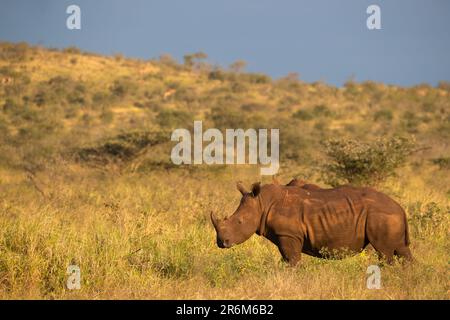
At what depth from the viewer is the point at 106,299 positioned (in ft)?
21.2

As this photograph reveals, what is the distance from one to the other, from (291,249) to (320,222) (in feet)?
1.44

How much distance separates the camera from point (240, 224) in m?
7.62

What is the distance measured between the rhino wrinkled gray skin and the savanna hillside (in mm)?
257

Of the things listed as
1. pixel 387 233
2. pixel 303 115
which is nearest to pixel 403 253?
pixel 387 233

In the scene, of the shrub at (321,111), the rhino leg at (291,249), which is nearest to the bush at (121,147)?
the rhino leg at (291,249)

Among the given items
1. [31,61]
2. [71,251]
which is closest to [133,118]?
[31,61]

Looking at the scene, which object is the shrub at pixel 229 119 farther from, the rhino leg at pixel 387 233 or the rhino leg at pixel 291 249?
the rhino leg at pixel 387 233

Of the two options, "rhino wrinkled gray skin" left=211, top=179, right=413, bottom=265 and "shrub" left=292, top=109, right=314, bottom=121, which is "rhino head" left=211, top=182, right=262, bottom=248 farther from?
"shrub" left=292, top=109, right=314, bottom=121

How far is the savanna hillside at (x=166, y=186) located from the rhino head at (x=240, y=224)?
0.31 meters

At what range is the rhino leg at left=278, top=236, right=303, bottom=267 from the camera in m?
7.47

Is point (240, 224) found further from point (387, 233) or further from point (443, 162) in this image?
point (443, 162)

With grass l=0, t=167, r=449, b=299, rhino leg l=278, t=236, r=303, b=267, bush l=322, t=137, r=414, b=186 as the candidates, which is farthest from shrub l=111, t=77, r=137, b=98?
rhino leg l=278, t=236, r=303, b=267
